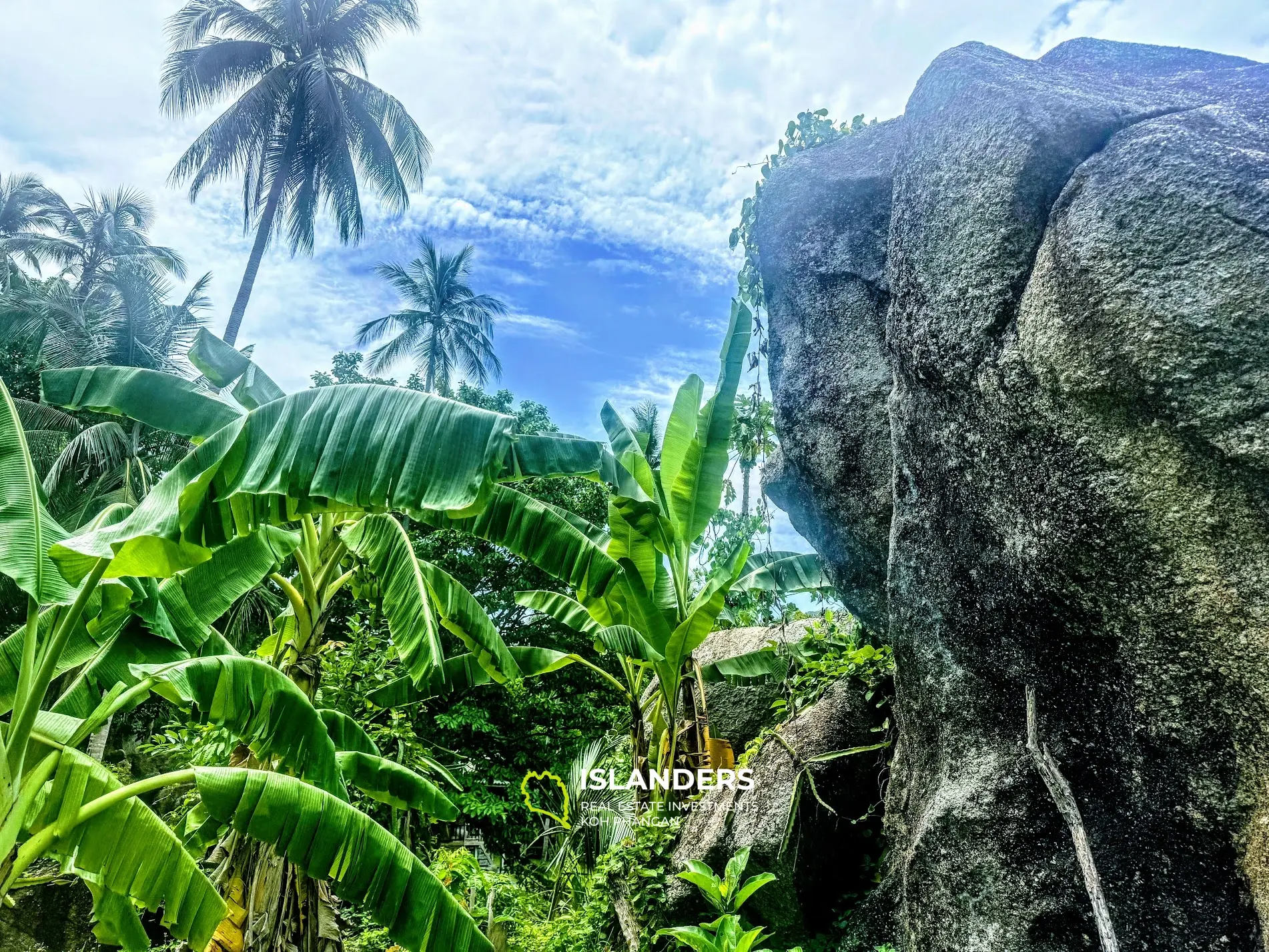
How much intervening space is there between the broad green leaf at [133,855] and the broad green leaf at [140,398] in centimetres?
189

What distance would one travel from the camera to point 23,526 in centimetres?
338

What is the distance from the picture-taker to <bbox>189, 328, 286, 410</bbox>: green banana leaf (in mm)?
5387

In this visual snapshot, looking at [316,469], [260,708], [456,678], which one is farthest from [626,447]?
[260,708]

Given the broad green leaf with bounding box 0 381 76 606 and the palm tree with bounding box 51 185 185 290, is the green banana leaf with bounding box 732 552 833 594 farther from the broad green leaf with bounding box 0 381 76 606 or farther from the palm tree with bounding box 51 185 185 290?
the palm tree with bounding box 51 185 185 290

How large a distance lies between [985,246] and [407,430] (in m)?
2.75

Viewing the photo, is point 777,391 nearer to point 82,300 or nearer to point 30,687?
point 30,687

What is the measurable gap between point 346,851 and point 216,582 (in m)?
2.09

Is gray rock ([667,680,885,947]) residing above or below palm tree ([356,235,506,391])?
below

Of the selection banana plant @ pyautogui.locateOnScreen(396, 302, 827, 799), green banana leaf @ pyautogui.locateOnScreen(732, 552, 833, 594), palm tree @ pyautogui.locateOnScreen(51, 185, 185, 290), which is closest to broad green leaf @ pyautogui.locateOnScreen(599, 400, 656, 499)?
banana plant @ pyautogui.locateOnScreen(396, 302, 827, 799)

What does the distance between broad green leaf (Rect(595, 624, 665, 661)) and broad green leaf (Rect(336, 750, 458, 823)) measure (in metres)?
1.62

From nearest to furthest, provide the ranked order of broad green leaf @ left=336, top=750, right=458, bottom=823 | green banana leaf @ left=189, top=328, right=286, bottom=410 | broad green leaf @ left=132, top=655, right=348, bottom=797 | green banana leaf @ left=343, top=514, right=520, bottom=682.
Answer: broad green leaf @ left=132, top=655, right=348, bottom=797 < green banana leaf @ left=343, top=514, right=520, bottom=682 < broad green leaf @ left=336, top=750, right=458, bottom=823 < green banana leaf @ left=189, top=328, right=286, bottom=410

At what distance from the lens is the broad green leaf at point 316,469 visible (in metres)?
3.05

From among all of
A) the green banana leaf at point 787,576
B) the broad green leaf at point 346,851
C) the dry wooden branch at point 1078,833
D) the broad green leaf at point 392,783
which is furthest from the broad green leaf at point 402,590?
the green banana leaf at point 787,576

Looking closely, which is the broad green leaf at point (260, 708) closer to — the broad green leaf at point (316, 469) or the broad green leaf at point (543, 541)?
the broad green leaf at point (316, 469)
